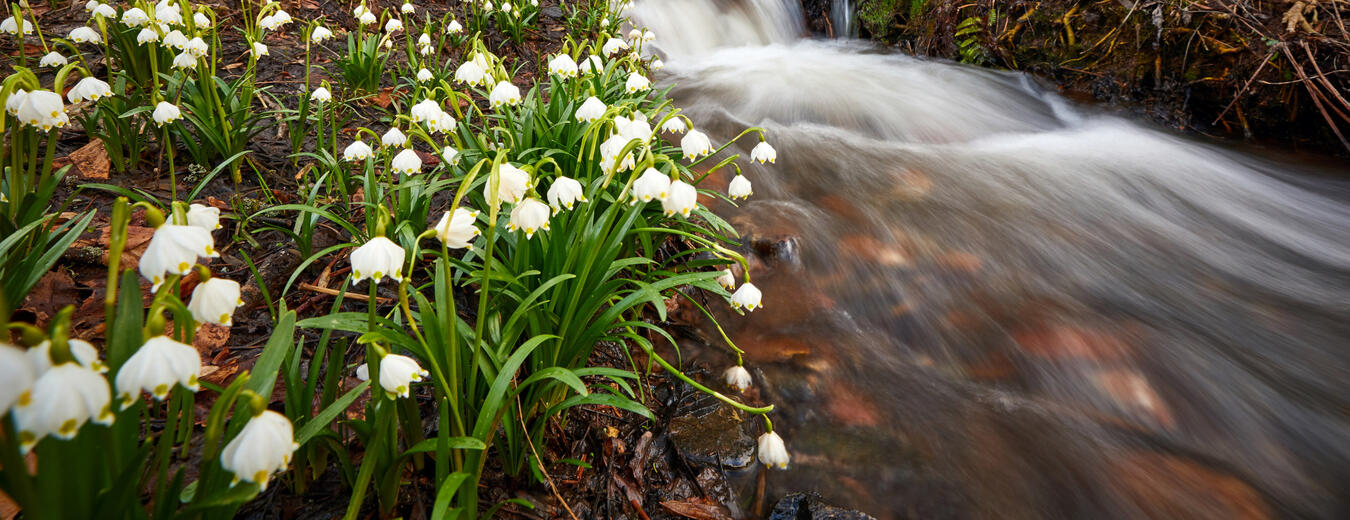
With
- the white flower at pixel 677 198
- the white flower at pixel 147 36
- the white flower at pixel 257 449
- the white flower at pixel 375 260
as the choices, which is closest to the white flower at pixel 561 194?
the white flower at pixel 677 198

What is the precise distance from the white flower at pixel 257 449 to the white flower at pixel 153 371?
0.11 meters

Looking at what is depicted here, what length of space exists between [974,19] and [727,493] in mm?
6225

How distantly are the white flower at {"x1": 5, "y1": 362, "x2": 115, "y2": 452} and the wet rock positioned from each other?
157cm

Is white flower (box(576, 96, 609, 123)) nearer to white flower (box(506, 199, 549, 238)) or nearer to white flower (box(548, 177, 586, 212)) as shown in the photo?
white flower (box(548, 177, 586, 212))

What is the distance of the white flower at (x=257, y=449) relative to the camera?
36.7 inches

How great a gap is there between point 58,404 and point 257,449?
237 mm

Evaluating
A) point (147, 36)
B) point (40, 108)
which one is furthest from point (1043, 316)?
point (147, 36)

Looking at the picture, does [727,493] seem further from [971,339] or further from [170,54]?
[170,54]

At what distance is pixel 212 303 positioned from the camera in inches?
43.9

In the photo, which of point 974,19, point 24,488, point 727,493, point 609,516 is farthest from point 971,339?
point 974,19

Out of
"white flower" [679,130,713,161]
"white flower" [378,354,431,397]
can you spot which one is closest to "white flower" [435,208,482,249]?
"white flower" [378,354,431,397]

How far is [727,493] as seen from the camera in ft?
6.17

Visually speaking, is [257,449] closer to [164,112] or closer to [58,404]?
[58,404]

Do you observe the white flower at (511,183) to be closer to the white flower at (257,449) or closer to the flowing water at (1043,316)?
the white flower at (257,449)
